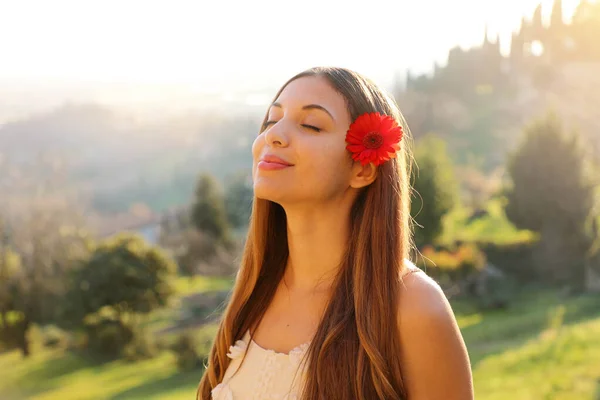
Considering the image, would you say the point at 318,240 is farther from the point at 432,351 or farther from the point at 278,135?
the point at 432,351

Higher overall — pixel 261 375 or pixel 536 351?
pixel 261 375

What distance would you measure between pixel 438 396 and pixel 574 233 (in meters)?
21.4

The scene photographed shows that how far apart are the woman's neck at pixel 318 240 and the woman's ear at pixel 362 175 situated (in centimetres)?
A: 11

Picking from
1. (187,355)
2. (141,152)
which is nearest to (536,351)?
(187,355)

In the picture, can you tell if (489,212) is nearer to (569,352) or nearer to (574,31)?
(569,352)

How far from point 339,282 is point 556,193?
20569 mm

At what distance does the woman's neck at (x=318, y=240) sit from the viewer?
7.42 feet

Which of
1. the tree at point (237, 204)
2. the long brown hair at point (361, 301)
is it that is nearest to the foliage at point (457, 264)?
the tree at point (237, 204)

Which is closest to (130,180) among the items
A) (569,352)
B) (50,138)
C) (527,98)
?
(50,138)

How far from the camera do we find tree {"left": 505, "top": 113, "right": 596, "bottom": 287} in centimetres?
2100

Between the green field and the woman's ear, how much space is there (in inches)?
315

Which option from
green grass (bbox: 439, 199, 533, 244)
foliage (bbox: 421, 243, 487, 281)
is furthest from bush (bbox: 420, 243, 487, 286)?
green grass (bbox: 439, 199, 533, 244)

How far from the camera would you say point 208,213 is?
28406mm

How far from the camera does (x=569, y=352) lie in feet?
37.3
